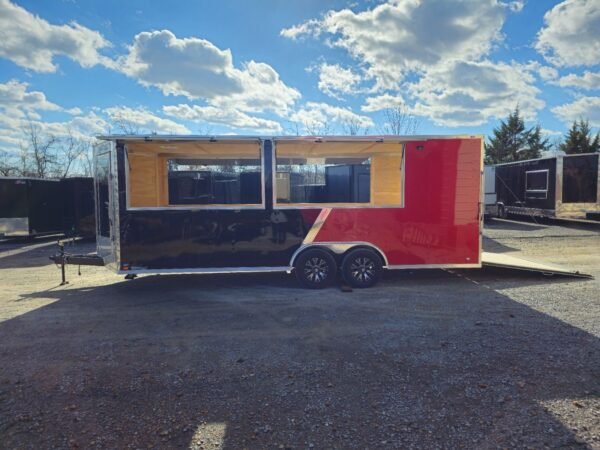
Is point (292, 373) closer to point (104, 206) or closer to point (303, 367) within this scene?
point (303, 367)

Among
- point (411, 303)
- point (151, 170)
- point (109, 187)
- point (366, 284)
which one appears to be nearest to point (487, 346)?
point (411, 303)

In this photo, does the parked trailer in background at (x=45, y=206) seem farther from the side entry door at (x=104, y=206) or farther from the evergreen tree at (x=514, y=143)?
the evergreen tree at (x=514, y=143)

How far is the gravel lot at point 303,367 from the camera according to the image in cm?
290

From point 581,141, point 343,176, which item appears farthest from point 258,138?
point 581,141

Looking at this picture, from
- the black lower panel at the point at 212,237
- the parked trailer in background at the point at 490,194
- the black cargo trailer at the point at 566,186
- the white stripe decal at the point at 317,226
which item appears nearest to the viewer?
the black lower panel at the point at 212,237

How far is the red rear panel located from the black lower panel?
2.02 ft

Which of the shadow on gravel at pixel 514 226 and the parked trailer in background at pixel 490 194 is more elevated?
the parked trailer in background at pixel 490 194

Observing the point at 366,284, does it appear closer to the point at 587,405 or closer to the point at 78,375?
the point at 587,405

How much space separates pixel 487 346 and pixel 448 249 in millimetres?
2935

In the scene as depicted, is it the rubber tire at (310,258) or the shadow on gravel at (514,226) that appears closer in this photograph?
the rubber tire at (310,258)

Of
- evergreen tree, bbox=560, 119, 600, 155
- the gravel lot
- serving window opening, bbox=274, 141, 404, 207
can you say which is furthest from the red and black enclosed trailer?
evergreen tree, bbox=560, 119, 600, 155

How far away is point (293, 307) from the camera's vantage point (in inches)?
235

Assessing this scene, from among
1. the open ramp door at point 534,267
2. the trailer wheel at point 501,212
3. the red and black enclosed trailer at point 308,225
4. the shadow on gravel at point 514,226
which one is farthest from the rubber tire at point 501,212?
the red and black enclosed trailer at point 308,225

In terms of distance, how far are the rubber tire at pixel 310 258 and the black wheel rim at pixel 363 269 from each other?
32 cm
